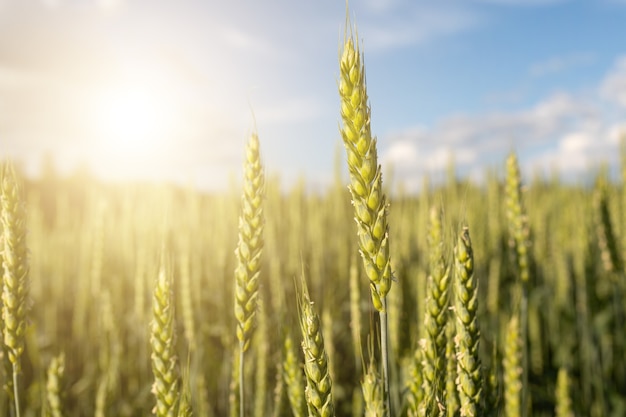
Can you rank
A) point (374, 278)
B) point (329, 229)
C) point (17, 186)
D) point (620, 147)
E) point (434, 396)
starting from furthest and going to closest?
point (329, 229), point (620, 147), point (17, 186), point (434, 396), point (374, 278)

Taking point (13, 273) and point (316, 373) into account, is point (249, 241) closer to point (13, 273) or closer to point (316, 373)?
→ point (316, 373)

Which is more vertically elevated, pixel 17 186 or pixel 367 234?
pixel 17 186

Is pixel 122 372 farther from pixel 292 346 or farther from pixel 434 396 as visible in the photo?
pixel 434 396

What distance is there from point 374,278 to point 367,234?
106 millimetres

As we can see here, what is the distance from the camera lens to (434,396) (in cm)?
125

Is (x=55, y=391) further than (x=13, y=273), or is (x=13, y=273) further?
(x=55, y=391)

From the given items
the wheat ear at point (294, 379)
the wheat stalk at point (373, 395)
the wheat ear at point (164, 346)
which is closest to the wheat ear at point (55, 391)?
the wheat ear at point (164, 346)

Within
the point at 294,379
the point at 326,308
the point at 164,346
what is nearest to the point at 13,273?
the point at 164,346

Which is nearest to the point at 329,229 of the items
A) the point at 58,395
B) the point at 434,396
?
the point at 58,395

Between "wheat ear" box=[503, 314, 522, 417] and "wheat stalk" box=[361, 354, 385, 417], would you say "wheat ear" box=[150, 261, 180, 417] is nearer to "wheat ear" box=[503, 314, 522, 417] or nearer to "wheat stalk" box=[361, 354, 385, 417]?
"wheat stalk" box=[361, 354, 385, 417]

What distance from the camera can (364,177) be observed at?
45.7 inches

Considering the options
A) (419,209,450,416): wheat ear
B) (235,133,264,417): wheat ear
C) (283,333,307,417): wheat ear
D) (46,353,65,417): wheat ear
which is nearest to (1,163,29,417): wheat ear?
(46,353,65,417): wheat ear

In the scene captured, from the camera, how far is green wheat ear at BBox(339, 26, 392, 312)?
1.15m

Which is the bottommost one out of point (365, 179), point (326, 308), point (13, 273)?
point (326, 308)
